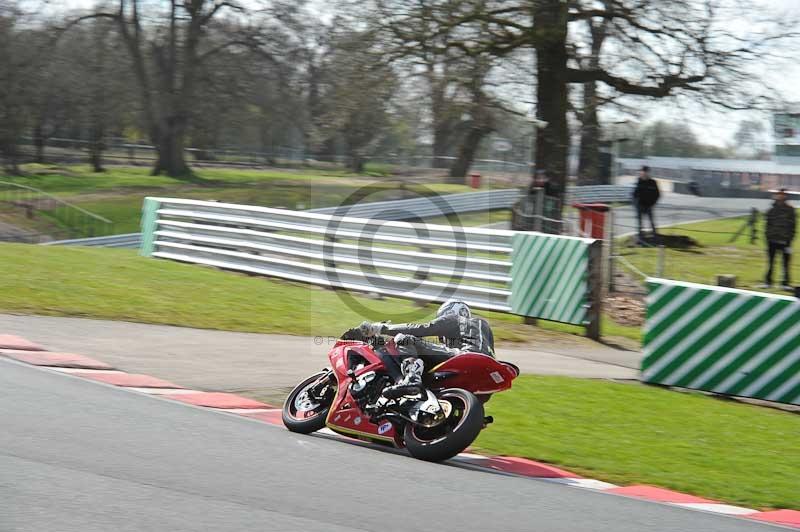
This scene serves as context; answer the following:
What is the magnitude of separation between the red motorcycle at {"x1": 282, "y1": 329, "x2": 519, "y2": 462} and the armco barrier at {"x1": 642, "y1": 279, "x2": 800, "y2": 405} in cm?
437

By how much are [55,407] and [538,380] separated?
5.13m

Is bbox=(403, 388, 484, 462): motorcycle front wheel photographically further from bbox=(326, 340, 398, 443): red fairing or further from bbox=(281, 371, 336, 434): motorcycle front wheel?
bbox=(281, 371, 336, 434): motorcycle front wheel

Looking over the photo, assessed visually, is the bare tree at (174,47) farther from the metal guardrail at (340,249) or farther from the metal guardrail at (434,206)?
the metal guardrail at (340,249)

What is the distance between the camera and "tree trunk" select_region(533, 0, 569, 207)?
20.1 m

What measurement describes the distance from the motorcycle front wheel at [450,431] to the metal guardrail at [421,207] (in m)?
12.8

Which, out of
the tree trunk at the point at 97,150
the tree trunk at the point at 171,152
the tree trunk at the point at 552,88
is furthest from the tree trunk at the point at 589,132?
the tree trunk at the point at 97,150

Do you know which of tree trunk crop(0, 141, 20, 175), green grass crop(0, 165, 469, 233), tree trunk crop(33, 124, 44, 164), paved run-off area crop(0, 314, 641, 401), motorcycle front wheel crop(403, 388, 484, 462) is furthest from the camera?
tree trunk crop(33, 124, 44, 164)

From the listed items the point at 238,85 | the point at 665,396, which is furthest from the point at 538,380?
the point at 238,85

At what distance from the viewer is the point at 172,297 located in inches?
561

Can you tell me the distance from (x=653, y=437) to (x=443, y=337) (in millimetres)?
2533

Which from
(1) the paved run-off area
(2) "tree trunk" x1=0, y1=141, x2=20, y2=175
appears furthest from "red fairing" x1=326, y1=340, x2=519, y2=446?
(2) "tree trunk" x1=0, y1=141, x2=20, y2=175

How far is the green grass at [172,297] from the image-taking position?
12914mm

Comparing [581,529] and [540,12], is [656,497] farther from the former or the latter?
[540,12]

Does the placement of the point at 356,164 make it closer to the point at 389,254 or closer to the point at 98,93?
the point at 98,93
